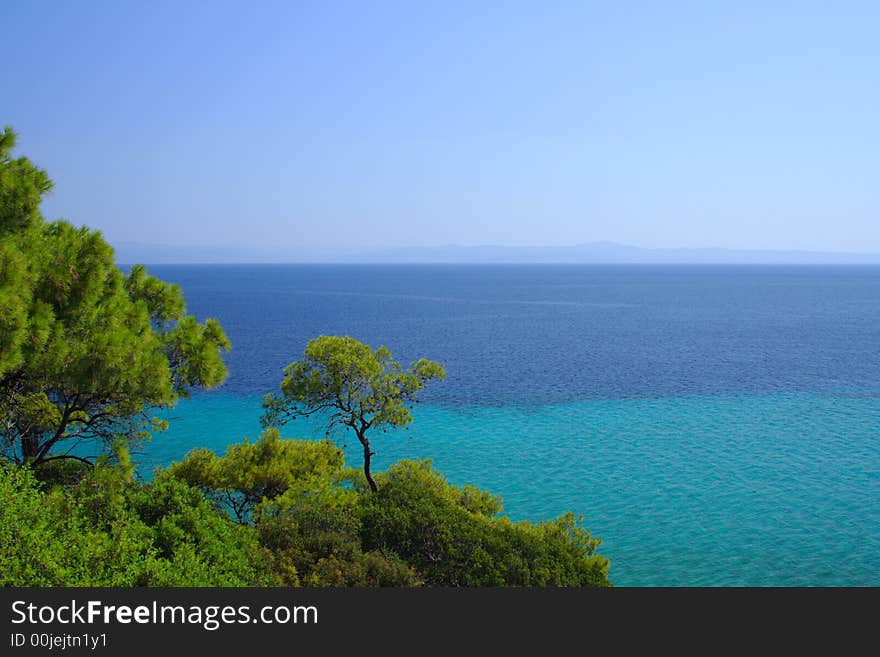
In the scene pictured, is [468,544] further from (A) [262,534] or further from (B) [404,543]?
(A) [262,534]

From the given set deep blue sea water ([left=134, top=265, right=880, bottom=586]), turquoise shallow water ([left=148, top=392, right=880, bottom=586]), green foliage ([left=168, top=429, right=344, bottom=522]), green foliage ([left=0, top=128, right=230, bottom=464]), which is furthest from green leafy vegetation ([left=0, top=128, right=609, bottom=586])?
deep blue sea water ([left=134, top=265, right=880, bottom=586])

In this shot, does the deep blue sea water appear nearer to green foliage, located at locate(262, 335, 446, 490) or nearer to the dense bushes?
the dense bushes

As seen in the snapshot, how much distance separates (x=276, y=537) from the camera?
15867 millimetres

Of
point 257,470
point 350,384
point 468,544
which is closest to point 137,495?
point 350,384

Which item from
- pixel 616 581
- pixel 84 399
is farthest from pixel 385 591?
pixel 616 581

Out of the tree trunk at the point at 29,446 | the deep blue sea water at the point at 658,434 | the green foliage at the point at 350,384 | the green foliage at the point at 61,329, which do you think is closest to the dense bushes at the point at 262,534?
the tree trunk at the point at 29,446

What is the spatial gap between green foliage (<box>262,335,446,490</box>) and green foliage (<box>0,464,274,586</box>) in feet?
19.3

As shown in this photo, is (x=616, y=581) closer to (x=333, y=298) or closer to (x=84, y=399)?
(x=84, y=399)

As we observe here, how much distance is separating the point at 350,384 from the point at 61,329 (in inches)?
366

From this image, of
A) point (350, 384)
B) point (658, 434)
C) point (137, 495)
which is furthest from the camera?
point (658, 434)

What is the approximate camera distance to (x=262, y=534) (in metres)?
16.1

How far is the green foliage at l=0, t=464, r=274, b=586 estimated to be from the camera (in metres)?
10.2

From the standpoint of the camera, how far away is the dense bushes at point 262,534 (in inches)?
425

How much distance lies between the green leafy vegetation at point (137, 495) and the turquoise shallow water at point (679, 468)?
892 cm
